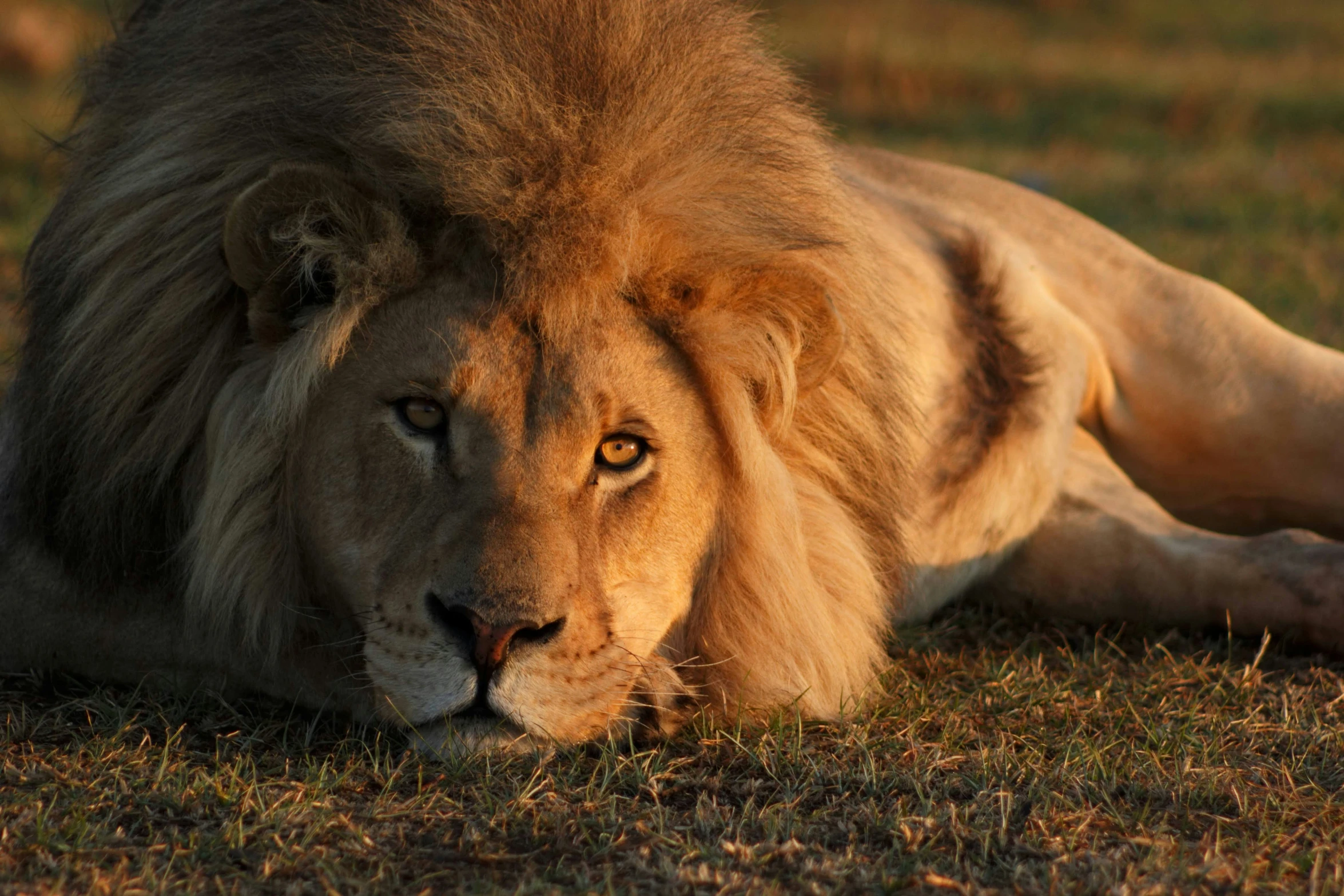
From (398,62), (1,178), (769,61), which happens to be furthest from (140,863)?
(1,178)

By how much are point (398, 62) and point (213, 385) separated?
2.21ft

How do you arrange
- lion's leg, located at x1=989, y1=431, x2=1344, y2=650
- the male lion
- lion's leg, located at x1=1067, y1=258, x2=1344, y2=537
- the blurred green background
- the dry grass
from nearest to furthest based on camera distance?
the dry grass
the male lion
lion's leg, located at x1=989, y1=431, x2=1344, y2=650
lion's leg, located at x1=1067, y1=258, x2=1344, y2=537
the blurred green background

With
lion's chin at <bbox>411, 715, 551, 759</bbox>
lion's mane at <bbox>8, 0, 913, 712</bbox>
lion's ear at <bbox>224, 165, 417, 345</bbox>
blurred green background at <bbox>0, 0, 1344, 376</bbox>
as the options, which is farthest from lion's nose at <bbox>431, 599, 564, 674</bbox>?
blurred green background at <bbox>0, 0, 1344, 376</bbox>

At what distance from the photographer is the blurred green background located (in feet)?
24.1

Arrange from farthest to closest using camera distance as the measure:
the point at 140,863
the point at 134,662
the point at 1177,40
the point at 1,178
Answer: the point at 1177,40 → the point at 1,178 → the point at 134,662 → the point at 140,863

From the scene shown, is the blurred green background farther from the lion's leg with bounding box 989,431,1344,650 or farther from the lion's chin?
the lion's chin

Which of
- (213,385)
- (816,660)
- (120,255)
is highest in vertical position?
(120,255)

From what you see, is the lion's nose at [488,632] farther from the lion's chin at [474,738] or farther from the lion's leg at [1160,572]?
the lion's leg at [1160,572]

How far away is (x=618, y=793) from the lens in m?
2.57

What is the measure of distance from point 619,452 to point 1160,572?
182cm

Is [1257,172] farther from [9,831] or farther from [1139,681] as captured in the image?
[9,831]

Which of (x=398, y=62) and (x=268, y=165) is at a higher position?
(x=398, y=62)

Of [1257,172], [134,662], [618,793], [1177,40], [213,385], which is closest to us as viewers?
[618,793]

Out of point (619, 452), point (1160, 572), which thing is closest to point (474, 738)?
point (619, 452)
